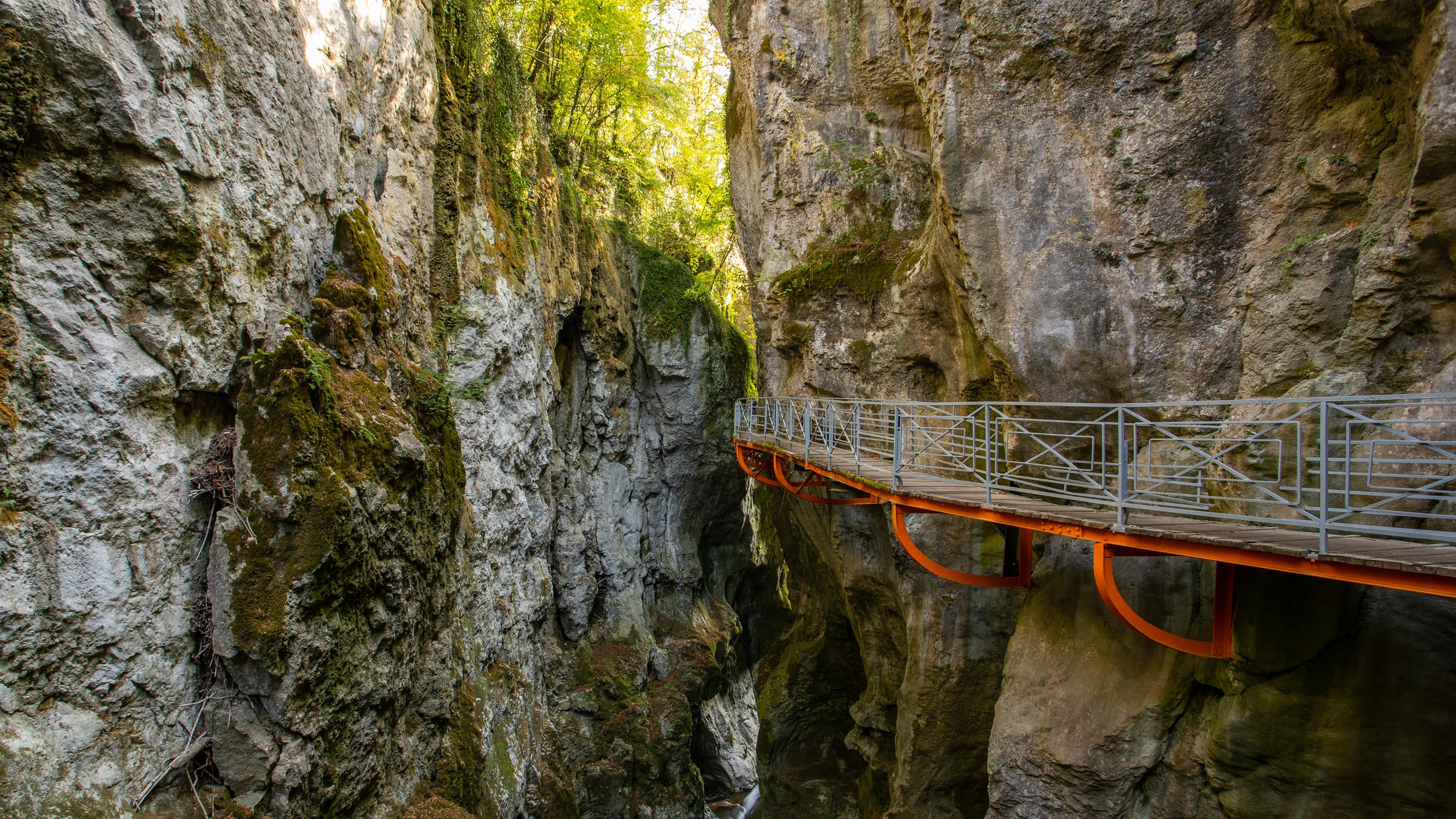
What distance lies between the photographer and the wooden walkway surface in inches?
134

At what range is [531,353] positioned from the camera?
12.0m

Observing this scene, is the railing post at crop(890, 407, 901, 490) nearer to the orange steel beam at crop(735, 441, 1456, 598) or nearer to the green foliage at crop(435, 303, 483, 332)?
the orange steel beam at crop(735, 441, 1456, 598)

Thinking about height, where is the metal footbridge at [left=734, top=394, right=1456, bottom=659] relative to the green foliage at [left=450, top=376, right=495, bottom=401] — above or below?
below

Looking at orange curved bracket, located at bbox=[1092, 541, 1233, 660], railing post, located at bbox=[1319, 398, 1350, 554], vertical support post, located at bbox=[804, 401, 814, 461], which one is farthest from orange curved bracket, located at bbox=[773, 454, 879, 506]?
railing post, located at bbox=[1319, 398, 1350, 554]

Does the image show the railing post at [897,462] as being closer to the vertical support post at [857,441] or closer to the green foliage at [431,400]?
the vertical support post at [857,441]

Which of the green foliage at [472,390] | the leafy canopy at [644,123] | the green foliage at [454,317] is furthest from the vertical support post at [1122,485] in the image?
the leafy canopy at [644,123]

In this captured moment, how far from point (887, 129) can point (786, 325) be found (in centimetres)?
403

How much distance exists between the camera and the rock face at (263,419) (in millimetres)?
4129

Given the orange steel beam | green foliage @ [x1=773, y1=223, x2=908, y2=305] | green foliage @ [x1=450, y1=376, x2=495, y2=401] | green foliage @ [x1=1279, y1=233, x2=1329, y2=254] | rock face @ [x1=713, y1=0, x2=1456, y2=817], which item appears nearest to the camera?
the orange steel beam

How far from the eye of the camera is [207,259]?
5.09 m

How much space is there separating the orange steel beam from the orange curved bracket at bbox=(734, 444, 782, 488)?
5.87 metres

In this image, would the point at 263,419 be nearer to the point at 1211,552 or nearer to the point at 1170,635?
the point at 1211,552

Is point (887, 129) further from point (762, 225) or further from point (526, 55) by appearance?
point (526, 55)

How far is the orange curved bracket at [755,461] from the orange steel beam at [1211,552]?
587 cm
